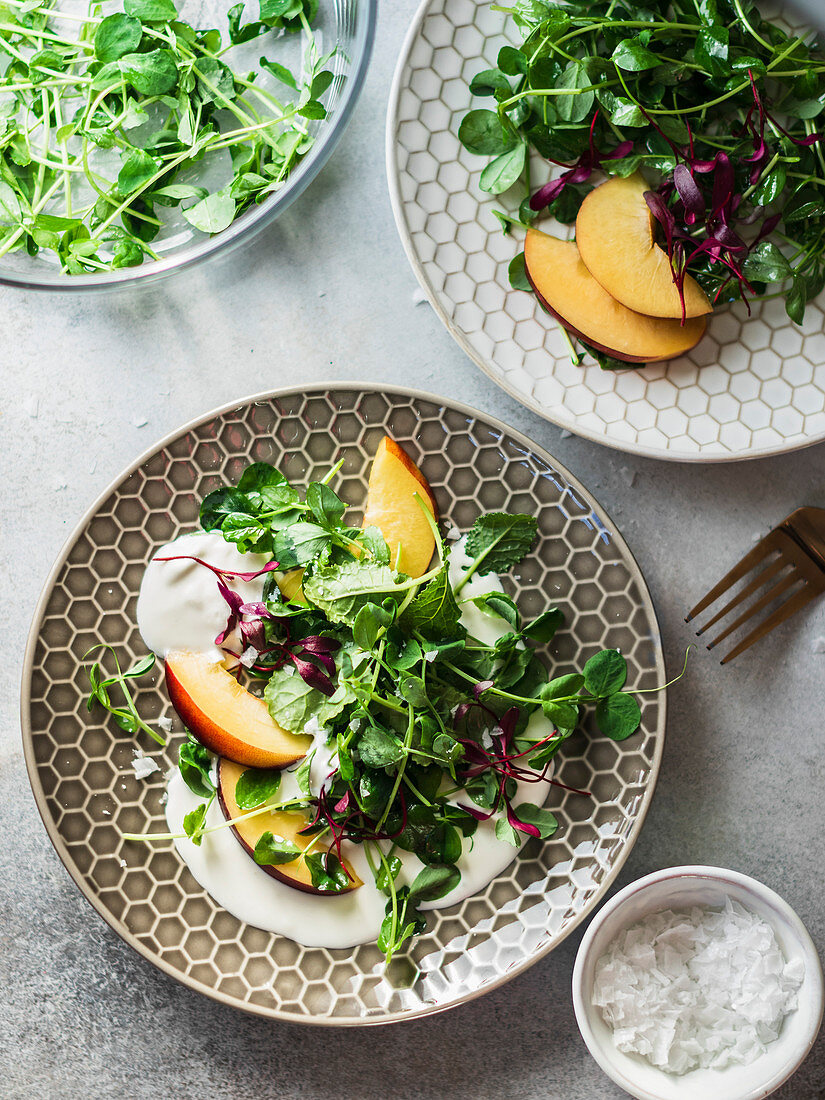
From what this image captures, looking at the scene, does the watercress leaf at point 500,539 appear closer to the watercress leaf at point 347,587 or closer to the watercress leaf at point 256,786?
the watercress leaf at point 347,587

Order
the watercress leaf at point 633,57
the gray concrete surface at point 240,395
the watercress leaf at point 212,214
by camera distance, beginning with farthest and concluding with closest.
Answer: the gray concrete surface at point 240,395 < the watercress leaf at point 212,214 < the watercress leaf at point 633,57

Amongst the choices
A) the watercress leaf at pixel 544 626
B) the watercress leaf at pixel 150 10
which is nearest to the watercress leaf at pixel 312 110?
the watercress leaf at pixel 150 10

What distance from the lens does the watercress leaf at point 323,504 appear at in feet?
3.14

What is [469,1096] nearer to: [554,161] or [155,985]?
[155,985]

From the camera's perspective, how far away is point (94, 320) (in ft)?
3.75

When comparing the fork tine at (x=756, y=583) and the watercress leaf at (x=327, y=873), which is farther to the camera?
the fork tine at (x=756, y=583)

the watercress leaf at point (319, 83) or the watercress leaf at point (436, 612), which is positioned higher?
the watercress leaf at point (319, 83)

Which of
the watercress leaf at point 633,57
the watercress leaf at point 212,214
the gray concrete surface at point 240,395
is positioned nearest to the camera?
the watercress leaf at point 633,57

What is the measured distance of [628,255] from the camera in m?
0.98

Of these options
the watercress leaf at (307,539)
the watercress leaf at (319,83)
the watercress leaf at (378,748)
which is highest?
the watercress leaf at (319,83)

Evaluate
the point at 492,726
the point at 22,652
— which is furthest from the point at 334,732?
the point at 22,652

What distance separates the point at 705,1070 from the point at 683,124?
3.81 ft

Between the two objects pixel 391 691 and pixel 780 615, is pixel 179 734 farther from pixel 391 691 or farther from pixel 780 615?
pixel 780 615

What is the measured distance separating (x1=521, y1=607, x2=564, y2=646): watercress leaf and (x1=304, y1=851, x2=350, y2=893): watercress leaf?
36 centimetres
